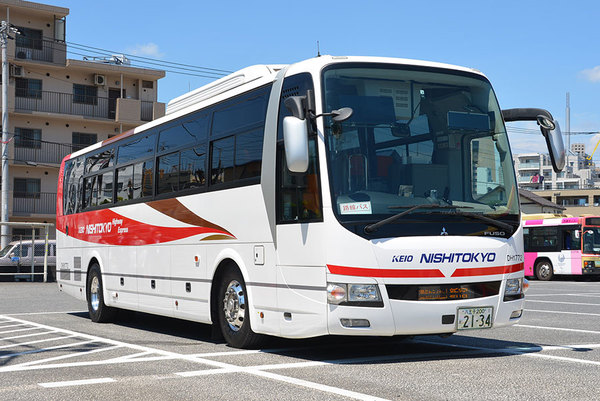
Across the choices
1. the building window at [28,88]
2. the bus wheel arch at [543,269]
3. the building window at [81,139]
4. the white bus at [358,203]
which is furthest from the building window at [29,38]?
the white bus at [358,203]

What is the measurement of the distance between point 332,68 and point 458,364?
343 centimetres

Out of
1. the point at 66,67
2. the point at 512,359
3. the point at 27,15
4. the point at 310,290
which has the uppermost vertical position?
the point at 27,15

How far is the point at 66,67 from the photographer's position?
1877 inches

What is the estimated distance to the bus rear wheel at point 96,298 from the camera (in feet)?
50.2

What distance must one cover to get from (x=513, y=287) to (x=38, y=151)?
137 feet

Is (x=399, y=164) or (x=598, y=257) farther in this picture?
(x=598, y=257)

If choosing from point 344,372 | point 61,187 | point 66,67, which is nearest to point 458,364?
point 344,372

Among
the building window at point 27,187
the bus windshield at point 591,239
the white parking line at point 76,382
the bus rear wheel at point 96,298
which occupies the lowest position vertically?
the white parking line at point 76,382

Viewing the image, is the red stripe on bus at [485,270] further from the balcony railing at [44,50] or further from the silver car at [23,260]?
the balcony railing at [44,50]

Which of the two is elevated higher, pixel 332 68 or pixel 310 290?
pixel 332 68

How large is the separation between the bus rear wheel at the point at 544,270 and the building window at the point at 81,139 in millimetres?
26570

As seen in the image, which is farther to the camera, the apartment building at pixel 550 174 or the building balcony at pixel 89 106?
the apartment building at pixel 550 174

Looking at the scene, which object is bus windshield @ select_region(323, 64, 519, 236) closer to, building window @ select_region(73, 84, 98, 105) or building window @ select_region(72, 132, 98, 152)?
building window @ select_region(72, 132, 98, 152)

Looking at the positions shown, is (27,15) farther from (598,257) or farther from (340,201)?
(340,201)
